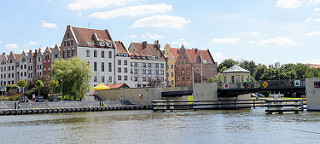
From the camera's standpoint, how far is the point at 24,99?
78.7 meters

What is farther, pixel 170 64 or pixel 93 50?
pixel 170 64

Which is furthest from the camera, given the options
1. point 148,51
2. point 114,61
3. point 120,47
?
point 148,51

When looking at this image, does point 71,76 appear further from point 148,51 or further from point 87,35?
point 148,51

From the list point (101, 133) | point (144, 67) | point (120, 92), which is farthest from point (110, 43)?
point (101, 133)

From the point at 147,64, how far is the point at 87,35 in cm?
2459

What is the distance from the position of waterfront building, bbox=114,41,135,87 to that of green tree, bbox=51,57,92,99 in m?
29.2

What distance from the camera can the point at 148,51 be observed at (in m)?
134

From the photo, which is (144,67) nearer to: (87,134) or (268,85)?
(268,85)

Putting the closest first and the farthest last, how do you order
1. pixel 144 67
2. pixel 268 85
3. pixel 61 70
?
pixel 268 85 < pixel 61 70 < pixel 144 67

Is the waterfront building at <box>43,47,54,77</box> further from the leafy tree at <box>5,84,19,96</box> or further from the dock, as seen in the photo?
the dock

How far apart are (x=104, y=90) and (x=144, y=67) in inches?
1410

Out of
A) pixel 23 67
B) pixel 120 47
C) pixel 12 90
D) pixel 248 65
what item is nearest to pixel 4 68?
pixel 23 67

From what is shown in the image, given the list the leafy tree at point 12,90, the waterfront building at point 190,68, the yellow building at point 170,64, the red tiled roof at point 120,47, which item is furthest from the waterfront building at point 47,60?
the waterfront building at point 190,68

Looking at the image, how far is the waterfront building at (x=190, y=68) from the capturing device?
13838 centimetres
